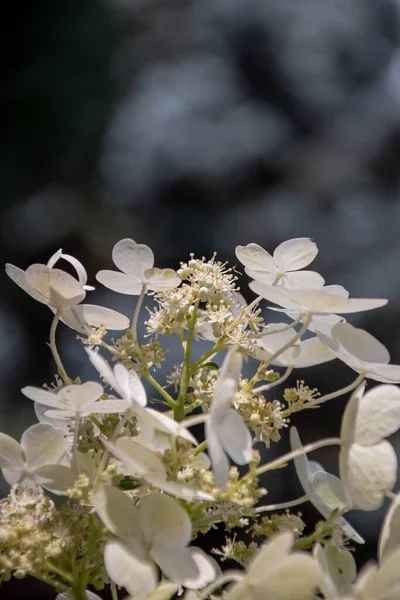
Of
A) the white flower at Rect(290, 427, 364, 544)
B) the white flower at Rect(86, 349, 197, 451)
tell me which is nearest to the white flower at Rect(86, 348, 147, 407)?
the white flower at Rect(86, 349, 197, 451)

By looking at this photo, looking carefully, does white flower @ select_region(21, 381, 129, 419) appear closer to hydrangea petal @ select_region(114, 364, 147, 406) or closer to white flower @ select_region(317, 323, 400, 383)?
hydrangea petal @ select_region(114, 364, 147, 406)

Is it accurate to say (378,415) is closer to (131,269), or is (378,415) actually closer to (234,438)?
(234,438)

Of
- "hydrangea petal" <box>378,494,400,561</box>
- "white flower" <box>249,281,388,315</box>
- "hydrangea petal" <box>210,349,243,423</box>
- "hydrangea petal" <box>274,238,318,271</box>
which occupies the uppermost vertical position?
"hydrangea petal" <box>274,238,318,271</box>

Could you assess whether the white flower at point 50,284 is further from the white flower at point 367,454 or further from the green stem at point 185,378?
the white flower at point 367,454

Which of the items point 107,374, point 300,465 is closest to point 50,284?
point 107,374

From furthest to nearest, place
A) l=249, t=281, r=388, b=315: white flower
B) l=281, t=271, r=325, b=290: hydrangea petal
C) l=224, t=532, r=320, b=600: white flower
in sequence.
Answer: l=281, t=271, r=325, b=290: hydrangea petal → l=249, t=281, r=388, b=315: white flower → l=224, t=532, r=320, b=600: white flower

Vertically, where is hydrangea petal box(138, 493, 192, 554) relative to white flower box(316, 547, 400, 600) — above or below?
below

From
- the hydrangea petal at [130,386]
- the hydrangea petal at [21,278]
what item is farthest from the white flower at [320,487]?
the hydrangea petal at [21,278]
